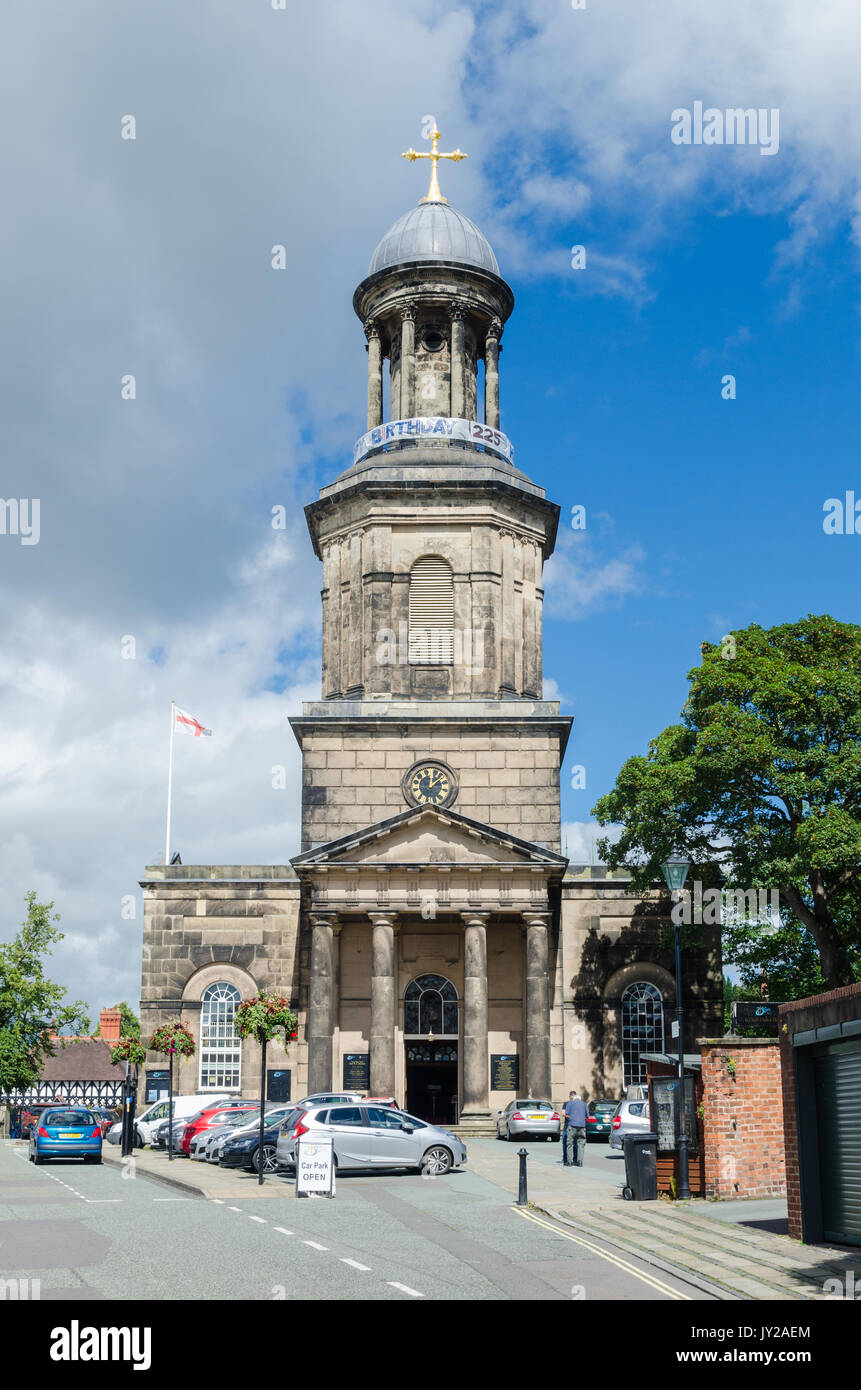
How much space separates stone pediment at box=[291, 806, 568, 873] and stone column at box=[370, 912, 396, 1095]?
1.85 meters

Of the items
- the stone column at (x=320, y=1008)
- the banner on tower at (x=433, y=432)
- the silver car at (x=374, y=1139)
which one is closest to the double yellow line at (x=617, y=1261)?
the silver car at (x=374, y=1139)

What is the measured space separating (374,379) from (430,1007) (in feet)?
74.5

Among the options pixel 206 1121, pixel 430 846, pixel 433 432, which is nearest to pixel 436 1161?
pixel 206 1121

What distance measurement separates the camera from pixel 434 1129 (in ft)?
93.9

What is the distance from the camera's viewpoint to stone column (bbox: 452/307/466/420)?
2084 inches

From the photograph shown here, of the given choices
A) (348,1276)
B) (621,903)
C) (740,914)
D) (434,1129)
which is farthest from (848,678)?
(348,1276)

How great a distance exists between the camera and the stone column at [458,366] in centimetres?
5294

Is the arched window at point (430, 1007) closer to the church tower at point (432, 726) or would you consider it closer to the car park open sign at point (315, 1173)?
the church tower at point (432, 726)

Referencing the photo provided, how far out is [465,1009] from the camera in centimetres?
4412

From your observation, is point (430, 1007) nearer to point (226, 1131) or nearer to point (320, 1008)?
point (320, 1008)

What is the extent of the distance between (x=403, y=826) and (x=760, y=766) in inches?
434

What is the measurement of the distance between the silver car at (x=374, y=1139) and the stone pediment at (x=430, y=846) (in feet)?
54.5

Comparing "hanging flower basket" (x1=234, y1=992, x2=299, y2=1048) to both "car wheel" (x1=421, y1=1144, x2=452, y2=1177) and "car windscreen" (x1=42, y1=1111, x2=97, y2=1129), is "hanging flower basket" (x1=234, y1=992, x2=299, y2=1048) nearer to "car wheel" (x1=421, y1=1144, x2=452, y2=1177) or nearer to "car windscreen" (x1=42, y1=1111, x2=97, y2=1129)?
"car wheel" (x1=421, y1=1144, x2=452, y2=1177)
